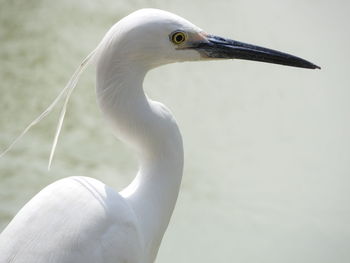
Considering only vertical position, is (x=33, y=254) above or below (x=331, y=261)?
above

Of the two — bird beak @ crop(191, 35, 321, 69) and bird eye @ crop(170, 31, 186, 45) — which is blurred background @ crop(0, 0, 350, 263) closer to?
bird beak @ crop(191, 35, 321, 69)

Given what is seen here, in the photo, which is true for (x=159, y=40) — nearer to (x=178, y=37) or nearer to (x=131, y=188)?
(x=178, y=37)

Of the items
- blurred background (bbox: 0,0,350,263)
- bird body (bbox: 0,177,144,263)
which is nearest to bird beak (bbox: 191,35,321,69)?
bird body (bbox: 0,177,144,263)

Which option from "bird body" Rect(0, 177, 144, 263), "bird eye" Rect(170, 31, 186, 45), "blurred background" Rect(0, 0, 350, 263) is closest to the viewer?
"bird body" Rect(0, 177, 144, 263)

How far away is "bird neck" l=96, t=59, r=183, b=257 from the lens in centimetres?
147

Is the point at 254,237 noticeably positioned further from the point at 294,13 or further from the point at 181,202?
the point at 294,13

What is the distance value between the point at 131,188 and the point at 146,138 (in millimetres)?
157

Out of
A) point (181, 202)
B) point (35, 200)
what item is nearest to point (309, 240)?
point (181, 202)

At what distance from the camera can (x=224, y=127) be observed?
3.40m

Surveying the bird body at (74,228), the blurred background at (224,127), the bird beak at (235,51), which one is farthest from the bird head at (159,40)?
the blurred background at (224,127)

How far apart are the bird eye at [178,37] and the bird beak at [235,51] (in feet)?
0.15

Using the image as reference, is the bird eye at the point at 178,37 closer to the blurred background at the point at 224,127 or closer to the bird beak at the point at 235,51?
the bird beak at the point at 235,51

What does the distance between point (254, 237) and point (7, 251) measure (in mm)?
1704

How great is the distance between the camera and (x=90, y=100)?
344cm
